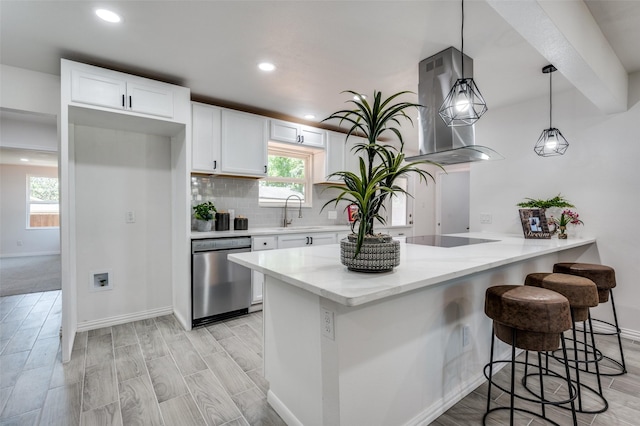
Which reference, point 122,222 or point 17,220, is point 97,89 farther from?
point 17,220

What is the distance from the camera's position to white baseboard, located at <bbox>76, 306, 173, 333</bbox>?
2.94 m

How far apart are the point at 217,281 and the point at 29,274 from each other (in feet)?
14.8

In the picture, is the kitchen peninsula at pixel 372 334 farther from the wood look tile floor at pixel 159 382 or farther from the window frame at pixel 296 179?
the window frame at pixel 296 179

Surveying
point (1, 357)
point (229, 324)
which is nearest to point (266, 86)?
point (229, 324)

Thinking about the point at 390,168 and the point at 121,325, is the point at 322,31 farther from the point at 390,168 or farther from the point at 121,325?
the point at 121,325

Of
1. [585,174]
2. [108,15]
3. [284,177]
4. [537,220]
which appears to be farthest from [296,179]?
[585,174]

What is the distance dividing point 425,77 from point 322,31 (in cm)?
95

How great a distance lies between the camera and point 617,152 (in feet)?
9.44

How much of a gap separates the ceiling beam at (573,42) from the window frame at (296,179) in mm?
2945

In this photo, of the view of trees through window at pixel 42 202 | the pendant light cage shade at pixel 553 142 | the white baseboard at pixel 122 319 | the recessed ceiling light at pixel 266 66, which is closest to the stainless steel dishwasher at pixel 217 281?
the white baseboard at pixel 122 319

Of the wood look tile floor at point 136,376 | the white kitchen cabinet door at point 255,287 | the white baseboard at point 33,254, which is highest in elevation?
the white kitchen cabinet door at point 255,287

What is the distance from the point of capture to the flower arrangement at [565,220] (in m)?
2.95

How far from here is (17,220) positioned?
7.21 m

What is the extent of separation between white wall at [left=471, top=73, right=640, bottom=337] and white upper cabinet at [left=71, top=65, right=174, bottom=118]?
366 cm
